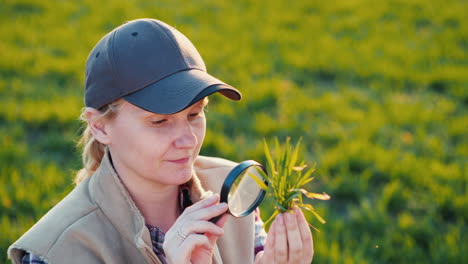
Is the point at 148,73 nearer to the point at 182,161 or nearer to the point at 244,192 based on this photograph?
the point at 182,161

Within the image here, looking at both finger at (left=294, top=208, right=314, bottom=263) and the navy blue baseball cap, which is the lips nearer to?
the navy blue baseball cap

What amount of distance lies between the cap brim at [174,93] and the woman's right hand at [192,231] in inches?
14.9

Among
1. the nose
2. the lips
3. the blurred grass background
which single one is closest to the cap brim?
the nose

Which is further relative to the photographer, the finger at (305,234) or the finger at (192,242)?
the finger at (305,234)

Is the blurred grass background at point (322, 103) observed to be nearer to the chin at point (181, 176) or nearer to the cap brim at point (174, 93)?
the chin at point (181, 176)

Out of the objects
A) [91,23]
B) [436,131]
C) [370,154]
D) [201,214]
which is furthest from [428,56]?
[201,214]

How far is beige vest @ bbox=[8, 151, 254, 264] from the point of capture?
2.12 metres

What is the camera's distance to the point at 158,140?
2.15 metres

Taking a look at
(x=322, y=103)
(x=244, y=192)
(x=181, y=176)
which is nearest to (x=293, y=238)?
(x=244, y=192)

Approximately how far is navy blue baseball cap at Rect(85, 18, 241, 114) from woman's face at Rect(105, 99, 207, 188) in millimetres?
70

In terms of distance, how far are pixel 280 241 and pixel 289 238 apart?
0.04m

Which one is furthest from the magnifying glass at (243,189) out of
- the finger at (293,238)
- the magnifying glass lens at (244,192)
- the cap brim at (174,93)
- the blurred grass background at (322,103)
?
the blurred grass background at (322,103)

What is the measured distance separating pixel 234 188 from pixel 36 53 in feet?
18.0

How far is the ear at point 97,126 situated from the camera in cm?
229
